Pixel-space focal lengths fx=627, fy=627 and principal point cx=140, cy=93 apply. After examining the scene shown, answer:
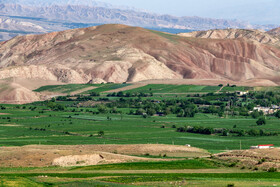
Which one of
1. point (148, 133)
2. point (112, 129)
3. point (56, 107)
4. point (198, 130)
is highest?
point (198, 130)

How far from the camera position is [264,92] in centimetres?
19138

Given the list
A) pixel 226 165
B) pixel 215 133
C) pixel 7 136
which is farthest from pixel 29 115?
pixel 226 165

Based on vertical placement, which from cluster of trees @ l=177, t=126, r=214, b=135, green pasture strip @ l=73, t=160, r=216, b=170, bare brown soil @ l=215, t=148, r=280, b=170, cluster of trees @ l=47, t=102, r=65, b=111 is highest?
bare brown soil @ l=215, t=148, r=280, b=170

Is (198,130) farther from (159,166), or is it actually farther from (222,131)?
(159,166)

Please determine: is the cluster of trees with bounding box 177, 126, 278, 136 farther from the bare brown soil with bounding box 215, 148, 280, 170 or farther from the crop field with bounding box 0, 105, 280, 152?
the bare brown soil with bounding box 215, 148, 280, 170

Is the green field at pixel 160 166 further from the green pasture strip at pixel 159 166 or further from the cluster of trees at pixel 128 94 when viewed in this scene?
the cluster of trees at pixel 128 94

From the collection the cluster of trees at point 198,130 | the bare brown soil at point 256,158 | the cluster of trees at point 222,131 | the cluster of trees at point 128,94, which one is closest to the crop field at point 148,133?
the cluster of trees at point 222,131

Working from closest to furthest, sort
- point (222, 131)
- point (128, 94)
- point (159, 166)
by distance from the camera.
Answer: point (159, 166), point (222, 131), point (128, 94)

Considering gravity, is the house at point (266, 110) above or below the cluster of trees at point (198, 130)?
below

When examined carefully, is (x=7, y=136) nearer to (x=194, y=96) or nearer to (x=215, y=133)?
(x=215, y=133)

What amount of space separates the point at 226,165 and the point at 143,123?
69533 millimetres

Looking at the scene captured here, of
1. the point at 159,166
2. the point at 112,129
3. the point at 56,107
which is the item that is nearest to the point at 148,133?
the point at 112,129

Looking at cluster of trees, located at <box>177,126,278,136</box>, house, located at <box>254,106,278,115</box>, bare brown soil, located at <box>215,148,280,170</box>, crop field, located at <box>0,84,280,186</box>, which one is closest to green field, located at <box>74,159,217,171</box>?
crop field, located at <box>0,84,280,186</box>

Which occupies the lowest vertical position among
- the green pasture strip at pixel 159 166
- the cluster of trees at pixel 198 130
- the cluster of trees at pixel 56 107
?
the cluster of trees at pixel 56 107
